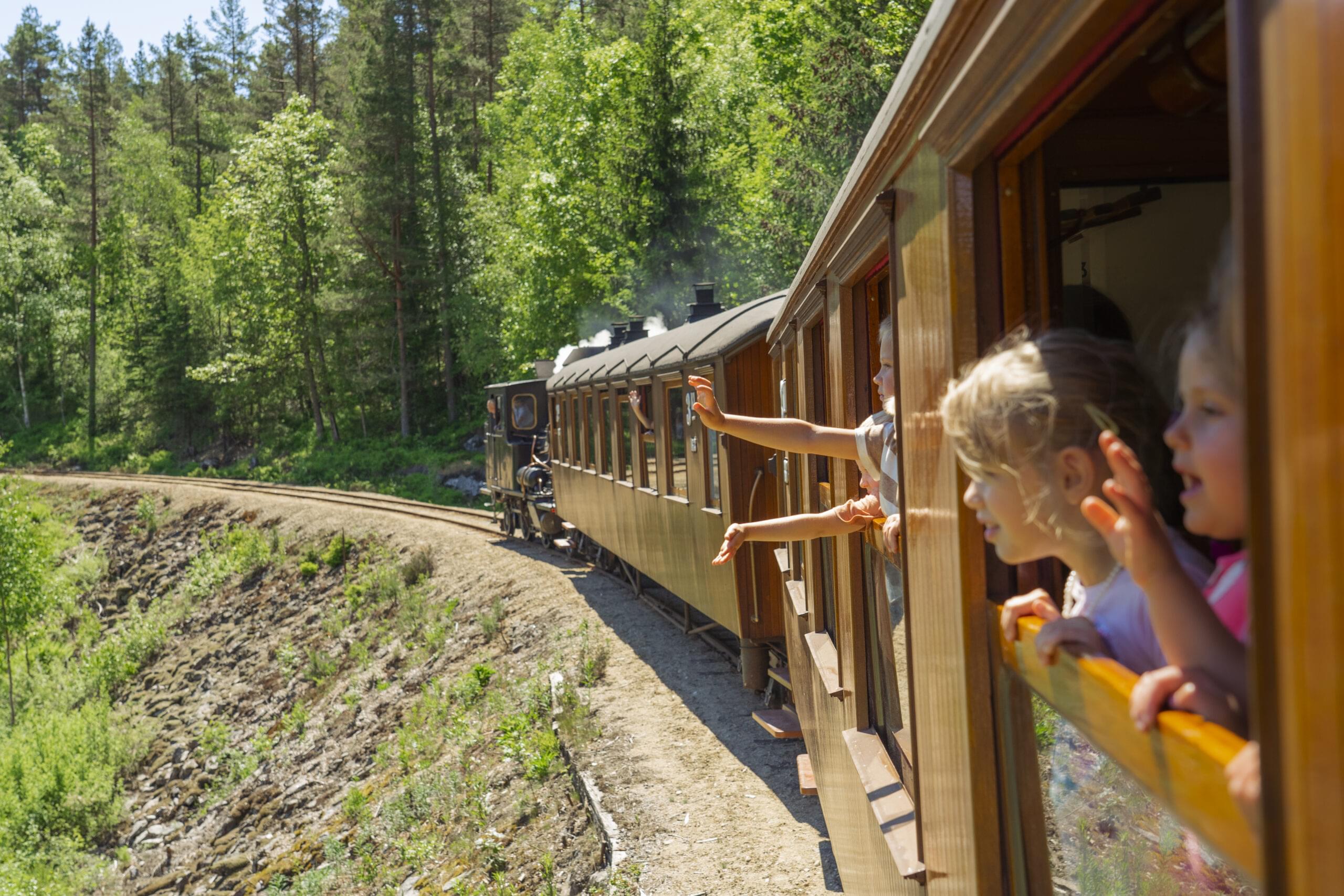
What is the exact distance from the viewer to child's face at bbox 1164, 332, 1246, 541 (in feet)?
3.38

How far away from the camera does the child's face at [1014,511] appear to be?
1.45 m

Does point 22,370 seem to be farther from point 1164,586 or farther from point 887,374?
point 1164,586

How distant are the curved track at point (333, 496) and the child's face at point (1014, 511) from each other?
Result: 2042cm

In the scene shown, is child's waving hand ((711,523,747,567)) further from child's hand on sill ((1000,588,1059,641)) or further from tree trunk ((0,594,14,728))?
tree trunk ((0,594,14,728))

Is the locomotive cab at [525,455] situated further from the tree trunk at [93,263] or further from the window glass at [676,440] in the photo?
the tree trunk at [93,263]

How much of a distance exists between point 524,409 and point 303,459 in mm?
20543

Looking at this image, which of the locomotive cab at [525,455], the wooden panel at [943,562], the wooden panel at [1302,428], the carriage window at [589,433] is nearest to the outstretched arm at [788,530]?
the wooden panel at [943,562]

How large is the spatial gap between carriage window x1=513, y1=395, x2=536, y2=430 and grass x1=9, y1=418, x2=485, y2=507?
1003 centimetres

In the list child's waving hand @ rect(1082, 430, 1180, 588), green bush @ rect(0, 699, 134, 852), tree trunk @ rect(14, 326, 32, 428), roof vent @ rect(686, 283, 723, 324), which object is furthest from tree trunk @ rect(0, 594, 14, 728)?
tree trunk @ rect(14, 326, 32, 428)

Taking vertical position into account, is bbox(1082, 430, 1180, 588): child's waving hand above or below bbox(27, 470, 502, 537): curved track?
above

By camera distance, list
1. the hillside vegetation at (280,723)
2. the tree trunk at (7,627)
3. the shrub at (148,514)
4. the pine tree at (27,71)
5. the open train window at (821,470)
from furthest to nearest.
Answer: the pine tree at (27,71)
the shrub at (148,514)
the tree trunk at (7,627)
the hillside vegetation at (280,723)
the open train window at (821,470)

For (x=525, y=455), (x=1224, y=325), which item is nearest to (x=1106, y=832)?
(x=1224, y=325)

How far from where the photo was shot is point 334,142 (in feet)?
131

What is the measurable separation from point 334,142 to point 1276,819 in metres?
42.7
